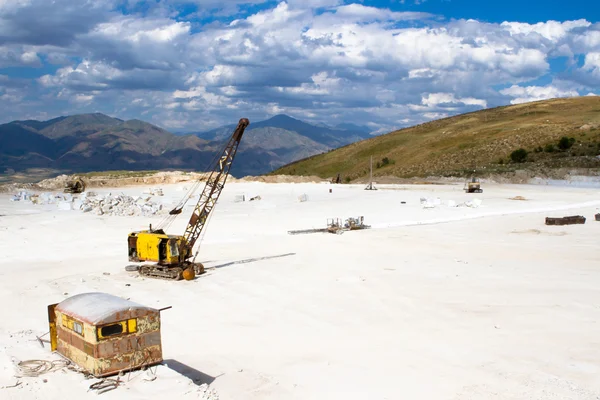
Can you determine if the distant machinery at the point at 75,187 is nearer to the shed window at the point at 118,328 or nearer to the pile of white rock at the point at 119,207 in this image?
the pile of white rock at the point at 119,207

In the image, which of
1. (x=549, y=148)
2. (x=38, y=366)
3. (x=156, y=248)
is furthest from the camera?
(x=549, y=148)

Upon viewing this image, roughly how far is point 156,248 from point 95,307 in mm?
12611

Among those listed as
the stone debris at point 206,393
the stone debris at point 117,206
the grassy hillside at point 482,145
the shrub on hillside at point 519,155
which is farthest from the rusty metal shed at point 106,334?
the shrub on hillside at point 519,155

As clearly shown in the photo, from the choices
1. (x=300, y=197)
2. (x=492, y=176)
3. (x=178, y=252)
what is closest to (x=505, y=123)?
(x=492, y=176)

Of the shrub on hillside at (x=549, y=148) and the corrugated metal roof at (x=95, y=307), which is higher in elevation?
the shrub on hillside at (x=549, y=148)

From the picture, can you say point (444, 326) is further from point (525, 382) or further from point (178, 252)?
point (178, 252)

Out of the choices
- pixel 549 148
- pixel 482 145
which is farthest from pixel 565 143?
pixel 482 145

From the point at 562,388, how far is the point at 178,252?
15564 mm

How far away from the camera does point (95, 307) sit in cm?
1152

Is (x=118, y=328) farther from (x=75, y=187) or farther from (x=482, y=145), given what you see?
(x=482, y=145)

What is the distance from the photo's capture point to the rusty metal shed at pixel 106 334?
36.4 ft

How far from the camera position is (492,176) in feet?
246

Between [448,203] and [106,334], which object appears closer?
[106,334]

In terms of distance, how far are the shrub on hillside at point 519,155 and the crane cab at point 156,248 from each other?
69131 mm
